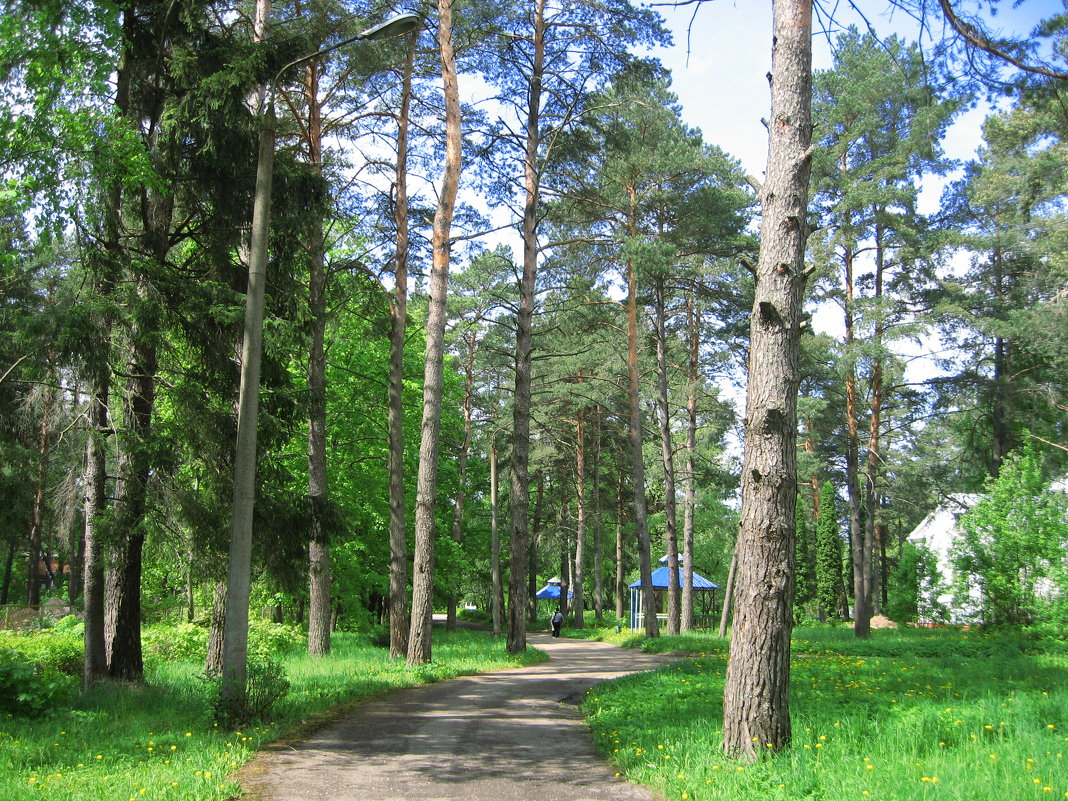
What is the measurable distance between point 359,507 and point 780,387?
18.1m

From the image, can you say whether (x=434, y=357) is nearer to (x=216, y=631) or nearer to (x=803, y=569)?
(x=216, y=631)

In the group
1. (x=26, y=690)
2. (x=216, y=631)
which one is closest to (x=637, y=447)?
(x=216, y=631)

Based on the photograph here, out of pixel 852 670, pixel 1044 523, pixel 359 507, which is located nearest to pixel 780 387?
pixel 852 670

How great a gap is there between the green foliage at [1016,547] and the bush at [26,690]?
22.1 metres

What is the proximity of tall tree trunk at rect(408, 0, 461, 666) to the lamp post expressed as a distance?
19.2 feet

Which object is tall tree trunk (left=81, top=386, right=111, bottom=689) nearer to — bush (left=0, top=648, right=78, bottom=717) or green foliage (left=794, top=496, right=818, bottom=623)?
bush (left=0, top=648, right=78, bottom=717)

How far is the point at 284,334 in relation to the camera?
10016mm

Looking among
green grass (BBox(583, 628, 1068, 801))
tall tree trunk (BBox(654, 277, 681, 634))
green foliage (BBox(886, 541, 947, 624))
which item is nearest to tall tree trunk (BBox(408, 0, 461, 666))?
green grass (BBox(583, 628, 1068, 801))

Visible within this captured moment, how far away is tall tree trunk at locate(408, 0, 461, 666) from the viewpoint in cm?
1384

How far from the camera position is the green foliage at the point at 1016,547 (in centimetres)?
2109

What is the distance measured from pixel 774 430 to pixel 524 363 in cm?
1112

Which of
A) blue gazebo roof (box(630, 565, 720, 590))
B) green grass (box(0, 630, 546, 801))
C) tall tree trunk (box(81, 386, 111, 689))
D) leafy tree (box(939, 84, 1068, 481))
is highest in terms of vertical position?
leafy tree (box(939, 84, 1068, 481))

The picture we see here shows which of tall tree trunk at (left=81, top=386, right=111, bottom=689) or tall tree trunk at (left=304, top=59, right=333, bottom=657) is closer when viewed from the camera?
tall tree trunk at (left=81, top=386, right=111, bottom=689)

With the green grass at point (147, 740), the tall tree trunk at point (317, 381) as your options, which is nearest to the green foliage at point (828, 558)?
the tall tree trunk at point (317, 381)
